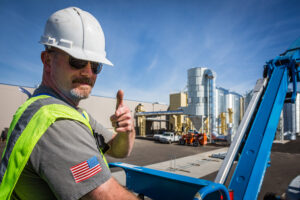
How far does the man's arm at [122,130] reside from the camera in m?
1.18

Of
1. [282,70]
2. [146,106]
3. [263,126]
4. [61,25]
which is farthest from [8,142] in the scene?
[146,106]

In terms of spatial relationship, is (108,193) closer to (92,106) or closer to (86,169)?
(86,169)

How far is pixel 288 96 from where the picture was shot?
3.55 metres

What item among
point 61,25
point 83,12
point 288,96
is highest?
point 83,12

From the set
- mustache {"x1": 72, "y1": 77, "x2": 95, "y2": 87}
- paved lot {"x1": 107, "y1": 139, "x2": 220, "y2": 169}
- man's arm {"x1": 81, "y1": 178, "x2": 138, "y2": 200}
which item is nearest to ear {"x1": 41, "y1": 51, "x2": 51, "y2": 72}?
mustache {"x1": 72, "y1": 77, "x2": 95, "y2": 87}

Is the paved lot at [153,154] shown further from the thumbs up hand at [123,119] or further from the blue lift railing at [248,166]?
the thumbs up hand at [123,119]

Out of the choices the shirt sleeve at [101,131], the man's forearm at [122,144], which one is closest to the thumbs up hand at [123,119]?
the man's forearm at [122,144]

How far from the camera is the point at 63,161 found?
30.1 inches

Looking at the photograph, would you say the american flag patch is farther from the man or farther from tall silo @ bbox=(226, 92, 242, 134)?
tall silo @ bbox=(226, 92, 242, 134)

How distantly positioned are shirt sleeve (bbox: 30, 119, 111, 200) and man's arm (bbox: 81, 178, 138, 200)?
24mm

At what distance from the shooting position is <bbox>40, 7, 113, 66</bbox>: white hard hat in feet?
3.77

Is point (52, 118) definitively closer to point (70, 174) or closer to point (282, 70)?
point (70, 174)

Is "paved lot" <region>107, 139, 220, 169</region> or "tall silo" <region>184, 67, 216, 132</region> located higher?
"tall silo" <region>184, 67, 216, 132</region>

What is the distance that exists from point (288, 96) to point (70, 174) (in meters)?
4.20
